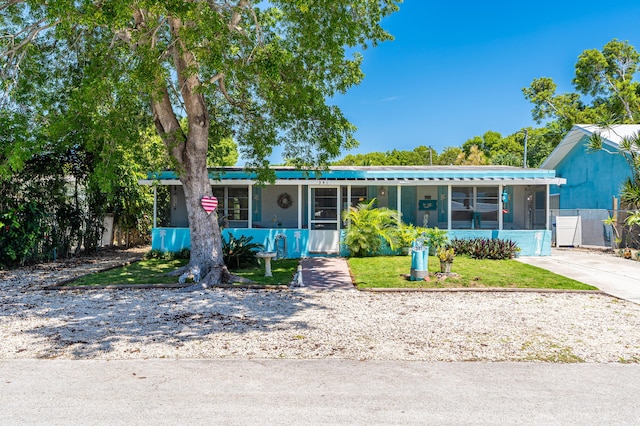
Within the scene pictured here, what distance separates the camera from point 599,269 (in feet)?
38.3

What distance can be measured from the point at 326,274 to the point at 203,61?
558 centimetres

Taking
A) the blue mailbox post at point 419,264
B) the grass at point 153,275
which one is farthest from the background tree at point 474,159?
the blue mailbox post at point 419,264

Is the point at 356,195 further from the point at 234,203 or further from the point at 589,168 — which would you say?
the point at 589,168

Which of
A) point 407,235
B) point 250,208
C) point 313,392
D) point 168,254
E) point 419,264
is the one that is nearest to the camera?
point 313,392

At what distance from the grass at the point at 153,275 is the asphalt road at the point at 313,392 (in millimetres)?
5001

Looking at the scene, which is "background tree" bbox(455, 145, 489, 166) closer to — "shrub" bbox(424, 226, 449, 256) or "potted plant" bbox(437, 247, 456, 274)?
"shrub" bbox(424, 226, 449, 256)

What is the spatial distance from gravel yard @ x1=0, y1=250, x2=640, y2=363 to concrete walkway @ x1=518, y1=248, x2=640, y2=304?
101cm

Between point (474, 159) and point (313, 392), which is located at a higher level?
point (474, 159)

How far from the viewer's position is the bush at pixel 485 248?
13.1 m

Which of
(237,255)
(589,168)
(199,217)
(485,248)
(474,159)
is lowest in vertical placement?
(237,255)

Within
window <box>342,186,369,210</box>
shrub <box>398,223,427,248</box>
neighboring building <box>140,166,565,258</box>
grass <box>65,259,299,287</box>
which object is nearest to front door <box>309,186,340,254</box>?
neighboring building <box>140,166,565,258</box>

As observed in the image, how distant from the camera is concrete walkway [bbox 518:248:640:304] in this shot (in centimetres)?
913

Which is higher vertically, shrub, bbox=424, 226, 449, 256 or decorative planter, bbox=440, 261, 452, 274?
shrub, bbox=424, 226, 449, 256

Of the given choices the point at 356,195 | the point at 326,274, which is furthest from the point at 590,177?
the point at 326,274
